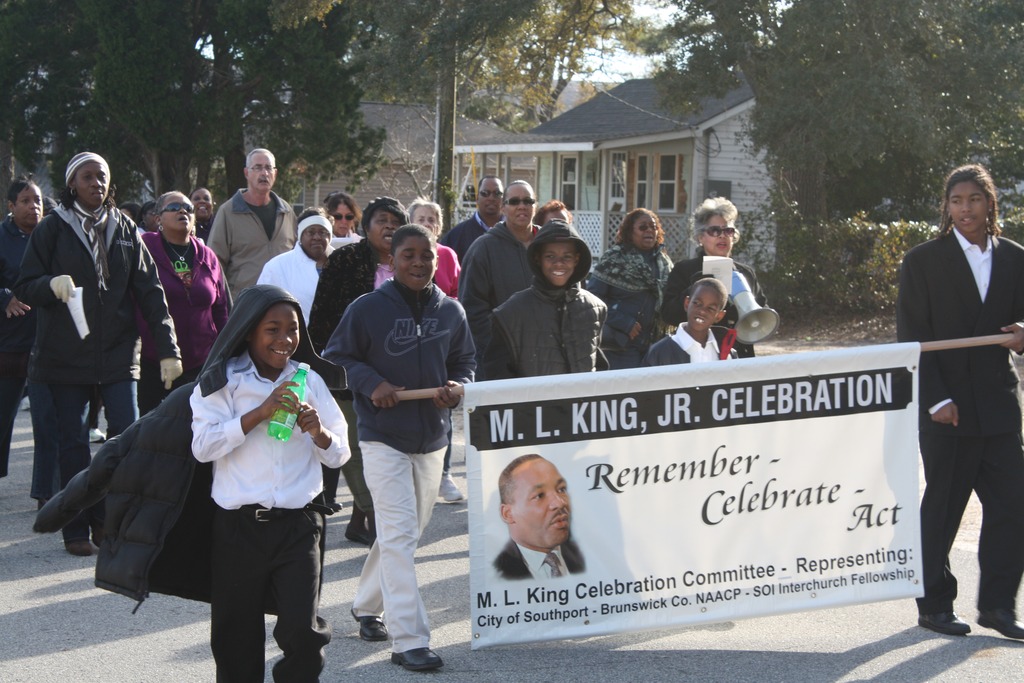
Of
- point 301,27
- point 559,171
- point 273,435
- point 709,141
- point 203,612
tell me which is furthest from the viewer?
point 559,171

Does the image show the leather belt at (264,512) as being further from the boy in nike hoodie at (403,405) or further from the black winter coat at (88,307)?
the black winter coat at (88,307)

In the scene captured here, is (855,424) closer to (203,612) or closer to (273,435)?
(273,435)

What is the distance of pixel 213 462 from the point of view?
14.4 feet

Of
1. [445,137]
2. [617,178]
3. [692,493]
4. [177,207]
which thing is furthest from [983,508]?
[617,178]

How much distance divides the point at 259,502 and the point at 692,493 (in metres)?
2.02

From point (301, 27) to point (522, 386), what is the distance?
2333 cm

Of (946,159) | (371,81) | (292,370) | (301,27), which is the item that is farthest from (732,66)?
(292,370)

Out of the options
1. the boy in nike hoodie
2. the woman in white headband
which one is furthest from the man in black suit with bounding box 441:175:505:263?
the boy in nike hoodie

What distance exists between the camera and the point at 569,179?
115 feet

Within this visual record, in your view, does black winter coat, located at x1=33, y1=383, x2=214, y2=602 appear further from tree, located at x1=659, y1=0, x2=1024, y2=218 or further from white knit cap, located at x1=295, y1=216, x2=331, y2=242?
tree, located at x1=659, y1=0, x2=1024, y2=218

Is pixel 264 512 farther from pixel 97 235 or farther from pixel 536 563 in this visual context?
pixel 97 235

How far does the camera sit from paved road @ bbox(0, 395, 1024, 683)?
5.21 metres

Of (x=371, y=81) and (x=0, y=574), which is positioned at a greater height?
(x=371, y=81)


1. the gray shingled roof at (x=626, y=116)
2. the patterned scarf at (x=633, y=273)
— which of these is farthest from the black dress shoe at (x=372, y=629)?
the gray shingled roof at (x=626, y=116)
